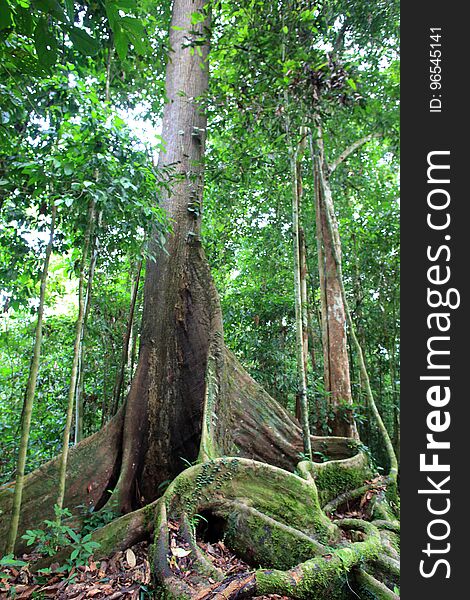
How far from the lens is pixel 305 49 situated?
3.79 m

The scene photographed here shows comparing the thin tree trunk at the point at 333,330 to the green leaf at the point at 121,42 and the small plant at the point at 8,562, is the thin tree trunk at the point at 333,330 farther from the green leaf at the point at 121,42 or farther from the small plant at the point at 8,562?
the green leaf at the point at 121,42

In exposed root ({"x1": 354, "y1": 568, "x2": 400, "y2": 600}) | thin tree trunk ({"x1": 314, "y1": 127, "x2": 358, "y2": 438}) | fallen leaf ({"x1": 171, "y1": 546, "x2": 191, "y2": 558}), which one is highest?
thin tree trunk ({"x1": 314, "y1": 127, "x2": 358, "y2": 438})

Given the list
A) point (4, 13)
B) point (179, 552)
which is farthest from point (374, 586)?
point (4, 13)

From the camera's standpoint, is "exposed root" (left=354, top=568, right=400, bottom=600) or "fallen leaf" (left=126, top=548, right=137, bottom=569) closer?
"exposed root" (left=354, top=568, right=400, bottom=600)

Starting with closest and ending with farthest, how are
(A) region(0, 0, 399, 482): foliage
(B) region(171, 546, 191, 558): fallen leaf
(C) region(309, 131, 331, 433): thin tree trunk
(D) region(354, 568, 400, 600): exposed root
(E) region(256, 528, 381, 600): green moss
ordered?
1. (E) region(256, 528, 381, 600): green moss
2. (D) region(354, 568, 400, 600): exposed root
3. (B) region(171, 546, 191, 558): fallen leaf
4. (A) region(0, 0, 399, 482): foliage
5. (C) region(309, 131, 331, 433): thin tree trunk

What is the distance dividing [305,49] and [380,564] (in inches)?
162

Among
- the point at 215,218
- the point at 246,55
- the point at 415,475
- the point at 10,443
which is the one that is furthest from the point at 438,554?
the point at 215,218

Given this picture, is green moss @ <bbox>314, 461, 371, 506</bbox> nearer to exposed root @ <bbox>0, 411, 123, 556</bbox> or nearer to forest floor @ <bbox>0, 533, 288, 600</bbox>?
forest floor @ <bbox>0, 533, 288, 600</bbox>

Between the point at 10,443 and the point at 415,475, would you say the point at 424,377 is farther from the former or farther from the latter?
the point at 10,443

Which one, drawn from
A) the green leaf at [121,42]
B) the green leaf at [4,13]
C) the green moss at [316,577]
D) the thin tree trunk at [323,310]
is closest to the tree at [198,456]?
the green moss at [316,577]

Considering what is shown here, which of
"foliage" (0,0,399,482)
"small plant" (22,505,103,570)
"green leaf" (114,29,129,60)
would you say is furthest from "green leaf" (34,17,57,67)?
"small plant" (22,505,103,570)

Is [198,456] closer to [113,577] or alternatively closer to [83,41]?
[113,577]

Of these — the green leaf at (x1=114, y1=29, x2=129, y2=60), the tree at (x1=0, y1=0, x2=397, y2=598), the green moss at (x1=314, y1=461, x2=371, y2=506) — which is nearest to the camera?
the green leaf at (x1=114, y1=29, x2=129, y2=60)

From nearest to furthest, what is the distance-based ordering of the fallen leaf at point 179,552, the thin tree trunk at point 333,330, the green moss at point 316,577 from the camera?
1. the green moss at point 316,577
2. the fallen leaf at point 179,552
3. the thin tree trunk at point 333,330
